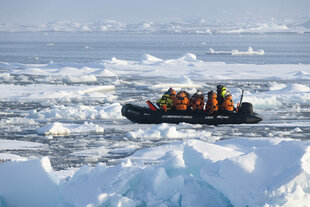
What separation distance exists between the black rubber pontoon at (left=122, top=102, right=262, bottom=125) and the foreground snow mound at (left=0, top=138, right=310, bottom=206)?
246 inches

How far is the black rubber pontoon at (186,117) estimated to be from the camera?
12.3 m


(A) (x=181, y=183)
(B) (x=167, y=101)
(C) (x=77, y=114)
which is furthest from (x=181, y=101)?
(A) (x=181, y=183)

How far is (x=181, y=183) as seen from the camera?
17.7 feet

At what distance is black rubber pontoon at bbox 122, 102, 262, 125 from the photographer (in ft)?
40.3

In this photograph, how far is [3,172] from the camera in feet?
19.9

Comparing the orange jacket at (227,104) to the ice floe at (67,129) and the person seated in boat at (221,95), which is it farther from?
the ice floe at (67,129)

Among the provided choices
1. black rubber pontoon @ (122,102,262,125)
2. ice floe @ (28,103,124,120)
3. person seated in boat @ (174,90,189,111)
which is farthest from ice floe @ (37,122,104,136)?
person seated in boat @ (174,90,189,111)

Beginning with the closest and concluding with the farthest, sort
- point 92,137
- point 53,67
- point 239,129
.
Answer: point 92,137 → point 239,129 → point 53,67

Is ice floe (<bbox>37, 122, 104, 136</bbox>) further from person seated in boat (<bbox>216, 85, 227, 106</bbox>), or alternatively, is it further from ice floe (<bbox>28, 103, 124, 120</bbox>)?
person seated in boat (<bbox>216, 85, 227, 106</bbox>)

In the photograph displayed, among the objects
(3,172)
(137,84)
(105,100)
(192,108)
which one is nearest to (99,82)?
(137,84)

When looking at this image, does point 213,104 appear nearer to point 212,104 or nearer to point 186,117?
point 212,104

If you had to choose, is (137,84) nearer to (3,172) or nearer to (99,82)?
(99,82)

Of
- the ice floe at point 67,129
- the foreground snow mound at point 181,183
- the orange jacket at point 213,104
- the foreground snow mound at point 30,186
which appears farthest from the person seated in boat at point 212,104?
the foreground snow mound at point 30,186

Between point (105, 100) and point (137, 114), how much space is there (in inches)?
143
